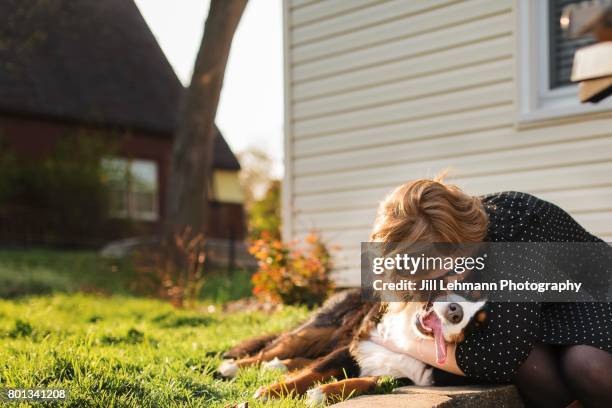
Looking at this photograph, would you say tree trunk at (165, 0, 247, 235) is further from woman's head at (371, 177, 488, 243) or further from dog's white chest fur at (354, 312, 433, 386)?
woman's head at (371, 177, 488, 243)

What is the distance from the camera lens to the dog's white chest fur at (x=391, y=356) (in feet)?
10.3

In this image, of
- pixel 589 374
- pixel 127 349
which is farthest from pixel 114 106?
pixel 589 374

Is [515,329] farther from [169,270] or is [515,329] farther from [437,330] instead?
[169,270]

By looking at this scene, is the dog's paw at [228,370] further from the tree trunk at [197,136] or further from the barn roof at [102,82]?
the barn roof at [102,82]

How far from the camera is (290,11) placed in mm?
7117

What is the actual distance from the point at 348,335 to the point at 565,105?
99.7 inches

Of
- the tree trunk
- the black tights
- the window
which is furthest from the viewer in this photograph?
the window

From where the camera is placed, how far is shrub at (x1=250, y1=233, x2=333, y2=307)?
6.33 metres

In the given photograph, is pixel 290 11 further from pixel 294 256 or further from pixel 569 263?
pixel 569 263

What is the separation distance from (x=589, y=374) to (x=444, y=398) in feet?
1.82

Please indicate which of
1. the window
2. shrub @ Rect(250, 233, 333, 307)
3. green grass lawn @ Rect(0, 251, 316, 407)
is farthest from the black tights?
the window

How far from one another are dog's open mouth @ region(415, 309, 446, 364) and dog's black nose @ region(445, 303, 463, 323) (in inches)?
2.2

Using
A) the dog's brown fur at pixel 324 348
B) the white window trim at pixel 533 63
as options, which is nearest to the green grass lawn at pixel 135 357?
the dog's brown fur at pixel 324 348

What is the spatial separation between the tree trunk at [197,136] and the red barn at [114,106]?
15.9 ft
